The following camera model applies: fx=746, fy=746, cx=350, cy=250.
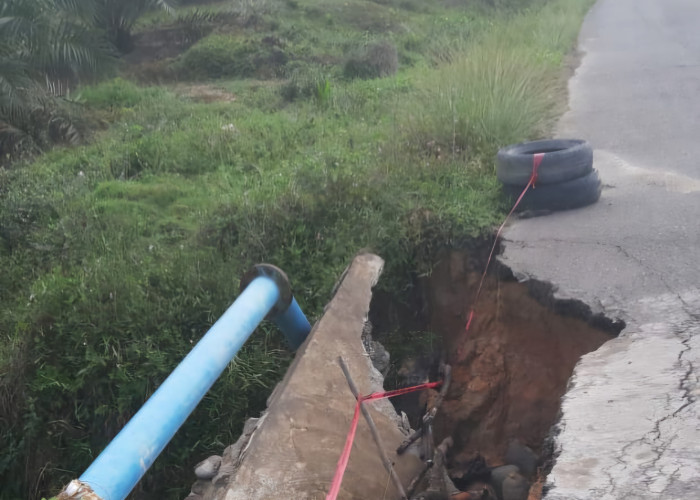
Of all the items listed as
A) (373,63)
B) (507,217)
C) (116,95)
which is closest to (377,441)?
(507,217)

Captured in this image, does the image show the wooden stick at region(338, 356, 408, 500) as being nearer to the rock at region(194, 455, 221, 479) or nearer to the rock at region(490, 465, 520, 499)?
the rock at region(490, 465, 520, 499)

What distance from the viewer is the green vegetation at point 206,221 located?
4410 millimetres

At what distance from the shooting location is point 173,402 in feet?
9.41

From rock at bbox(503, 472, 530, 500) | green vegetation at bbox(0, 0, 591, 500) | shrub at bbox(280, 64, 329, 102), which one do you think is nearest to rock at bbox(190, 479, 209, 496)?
green vegetation at bbox(0, 0, 591, 500)

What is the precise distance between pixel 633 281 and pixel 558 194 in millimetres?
1321

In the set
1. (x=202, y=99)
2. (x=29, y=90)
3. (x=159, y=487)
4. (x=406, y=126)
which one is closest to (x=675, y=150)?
(x=406, y=126)

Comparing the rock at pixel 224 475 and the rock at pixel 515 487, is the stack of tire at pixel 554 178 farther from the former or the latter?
the rock at pixel 224 475

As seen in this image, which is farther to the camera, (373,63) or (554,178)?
(373,63)

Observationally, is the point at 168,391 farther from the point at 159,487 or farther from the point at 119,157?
the point at 119,157

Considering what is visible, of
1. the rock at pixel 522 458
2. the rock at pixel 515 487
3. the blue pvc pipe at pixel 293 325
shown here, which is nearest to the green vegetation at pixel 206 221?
the blue pvc pipe at pixel 293 325

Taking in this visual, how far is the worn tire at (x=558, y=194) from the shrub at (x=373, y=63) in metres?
6.16

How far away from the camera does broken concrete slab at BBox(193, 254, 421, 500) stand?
10.1 feet

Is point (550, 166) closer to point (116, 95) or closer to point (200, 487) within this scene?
point (200, 487)

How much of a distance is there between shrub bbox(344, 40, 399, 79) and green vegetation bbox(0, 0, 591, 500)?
1195 mm
